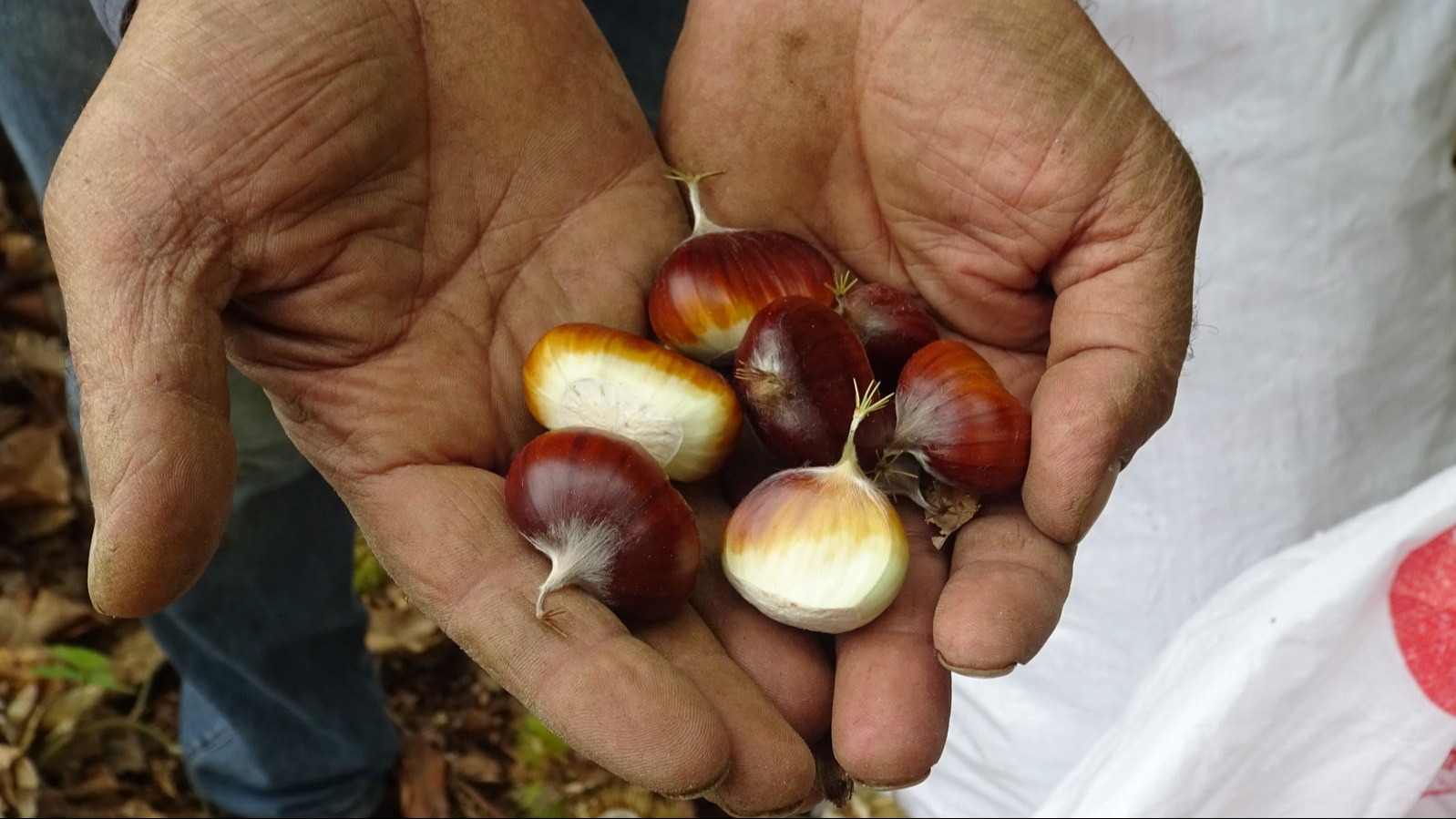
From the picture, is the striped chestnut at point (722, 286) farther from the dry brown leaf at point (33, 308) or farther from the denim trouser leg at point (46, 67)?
the dry brown leaf at point (33, 308)

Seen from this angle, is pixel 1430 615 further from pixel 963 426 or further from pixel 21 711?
pixel 21 711

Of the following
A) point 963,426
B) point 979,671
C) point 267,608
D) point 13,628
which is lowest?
point 13,628

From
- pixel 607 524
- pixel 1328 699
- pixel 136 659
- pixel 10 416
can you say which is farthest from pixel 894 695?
pixel 10 416

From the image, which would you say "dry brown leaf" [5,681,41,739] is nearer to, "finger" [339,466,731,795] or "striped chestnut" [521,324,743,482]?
"finger" [339,466,731,795]

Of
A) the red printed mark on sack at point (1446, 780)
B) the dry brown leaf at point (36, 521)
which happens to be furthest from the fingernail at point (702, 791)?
the dry brown leaf at point (36, 521)

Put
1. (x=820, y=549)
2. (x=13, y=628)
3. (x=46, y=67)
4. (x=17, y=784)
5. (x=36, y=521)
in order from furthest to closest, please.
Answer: (x=36, y=521) < (x=13, y=628) < (x=17, y=784) < (x=46, y=67) < (x=820, y=549)

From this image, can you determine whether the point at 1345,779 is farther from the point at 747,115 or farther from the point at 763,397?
the point at 747,115
